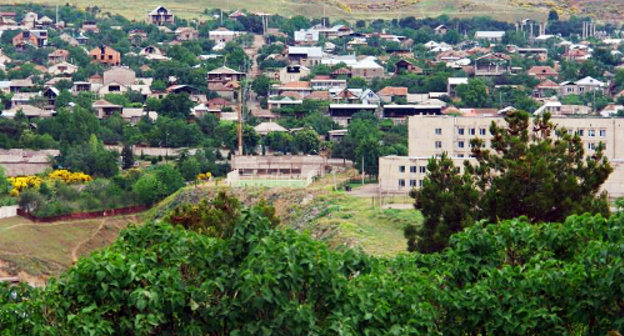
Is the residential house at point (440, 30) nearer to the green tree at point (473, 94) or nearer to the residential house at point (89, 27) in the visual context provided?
the residential house at point (89, 27)

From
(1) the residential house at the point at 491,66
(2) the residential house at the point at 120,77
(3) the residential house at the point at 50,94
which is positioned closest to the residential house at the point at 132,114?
(3) the residential house at the point at 50,94

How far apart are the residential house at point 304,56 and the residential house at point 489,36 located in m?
16.0

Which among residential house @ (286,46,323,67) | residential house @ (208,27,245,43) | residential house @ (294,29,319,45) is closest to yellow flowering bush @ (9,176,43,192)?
residential house @ (286,46,323,67)

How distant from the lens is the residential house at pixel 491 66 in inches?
3063

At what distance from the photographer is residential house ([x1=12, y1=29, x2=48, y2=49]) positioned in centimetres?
8688

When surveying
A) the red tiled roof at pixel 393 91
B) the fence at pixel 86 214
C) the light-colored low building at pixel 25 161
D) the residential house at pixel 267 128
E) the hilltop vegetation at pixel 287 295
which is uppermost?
the hilltop vegetation at pixel 287 295

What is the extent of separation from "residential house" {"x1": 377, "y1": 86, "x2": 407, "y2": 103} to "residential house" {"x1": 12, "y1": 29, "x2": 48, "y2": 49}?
23.6 meters

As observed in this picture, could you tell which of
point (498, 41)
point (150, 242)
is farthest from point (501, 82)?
point (150, 242)

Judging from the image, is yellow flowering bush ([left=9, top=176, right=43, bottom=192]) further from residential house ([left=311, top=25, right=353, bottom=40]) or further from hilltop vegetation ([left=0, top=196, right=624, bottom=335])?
residential house ([left=311, top=25, right=353, bottom=40])

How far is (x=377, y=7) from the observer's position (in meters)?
113

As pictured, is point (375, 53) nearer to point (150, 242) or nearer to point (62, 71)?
point (62, 71)

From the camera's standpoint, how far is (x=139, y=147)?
57688 mm

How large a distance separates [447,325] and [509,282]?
2.36 feet

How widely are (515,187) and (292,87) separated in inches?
1727
